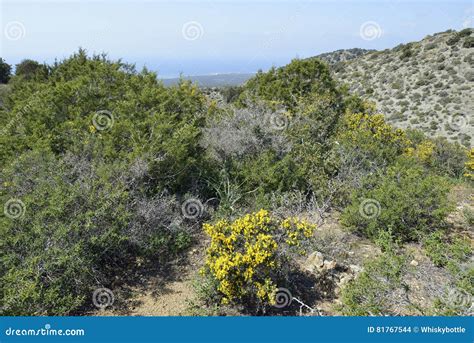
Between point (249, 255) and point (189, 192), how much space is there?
3007 mm

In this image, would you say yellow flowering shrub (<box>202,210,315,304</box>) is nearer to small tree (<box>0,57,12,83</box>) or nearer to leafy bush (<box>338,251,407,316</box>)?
leafy bush (<box>338,251,407,316</box>)

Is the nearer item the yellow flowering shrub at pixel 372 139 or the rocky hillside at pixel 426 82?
the yellow flowering shrub at pixel 372 139

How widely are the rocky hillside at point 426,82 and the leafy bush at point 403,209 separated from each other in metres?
17.9

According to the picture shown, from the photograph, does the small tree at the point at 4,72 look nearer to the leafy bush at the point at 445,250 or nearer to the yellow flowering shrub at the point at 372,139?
the yellow flowering shrub at the point at 372,139

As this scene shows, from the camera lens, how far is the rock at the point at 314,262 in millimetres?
5125

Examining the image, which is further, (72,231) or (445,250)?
(445,250)

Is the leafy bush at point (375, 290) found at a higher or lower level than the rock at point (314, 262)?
higher

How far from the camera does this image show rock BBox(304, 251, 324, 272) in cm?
512

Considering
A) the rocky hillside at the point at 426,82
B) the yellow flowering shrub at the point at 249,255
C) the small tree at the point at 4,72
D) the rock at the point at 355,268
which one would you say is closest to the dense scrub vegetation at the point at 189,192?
the yellow flowering shrub at the point at 249,255

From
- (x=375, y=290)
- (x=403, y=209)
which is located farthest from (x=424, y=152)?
(x=375, y=290)

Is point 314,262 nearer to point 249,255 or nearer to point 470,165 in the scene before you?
point 249,255

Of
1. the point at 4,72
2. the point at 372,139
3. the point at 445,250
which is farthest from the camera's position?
the point at 4,72

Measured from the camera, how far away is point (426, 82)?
28141mm

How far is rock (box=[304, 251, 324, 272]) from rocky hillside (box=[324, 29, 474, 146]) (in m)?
20.1
